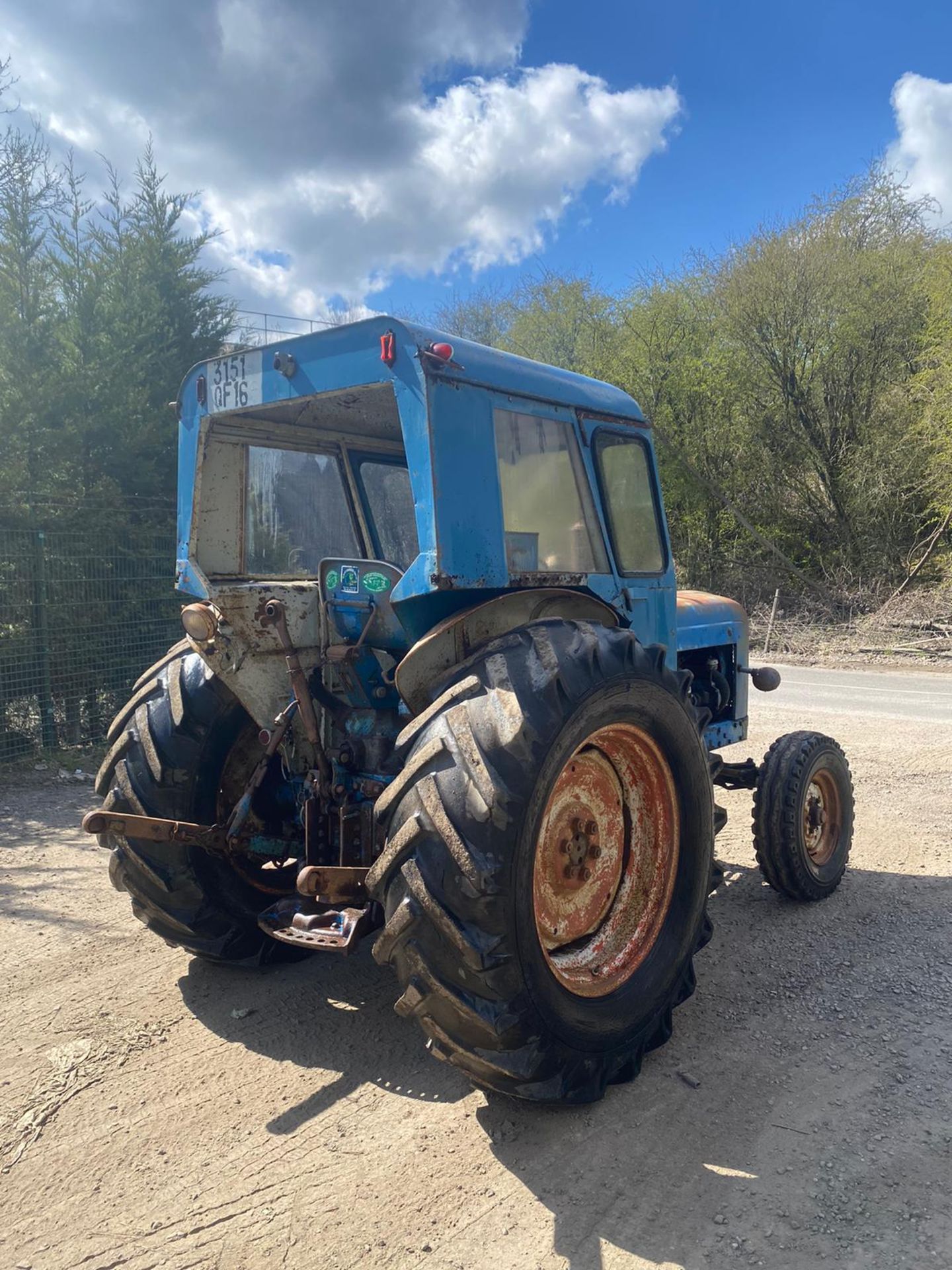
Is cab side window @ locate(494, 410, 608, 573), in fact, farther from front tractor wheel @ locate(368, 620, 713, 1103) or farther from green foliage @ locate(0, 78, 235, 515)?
green foliage @ locate(0, 78, 235, 515)

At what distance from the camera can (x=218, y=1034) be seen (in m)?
3.24

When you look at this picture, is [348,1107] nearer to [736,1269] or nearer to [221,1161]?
[221,1161]

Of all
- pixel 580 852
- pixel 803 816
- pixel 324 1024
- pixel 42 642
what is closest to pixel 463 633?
pixel 580 852

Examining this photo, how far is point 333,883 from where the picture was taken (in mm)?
2617

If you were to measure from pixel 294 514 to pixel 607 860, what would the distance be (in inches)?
80.6

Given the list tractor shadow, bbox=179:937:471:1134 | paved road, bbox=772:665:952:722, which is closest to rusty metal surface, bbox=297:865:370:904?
tractor shadow, bbox=179:937:471:1134

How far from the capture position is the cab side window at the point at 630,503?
366 cm

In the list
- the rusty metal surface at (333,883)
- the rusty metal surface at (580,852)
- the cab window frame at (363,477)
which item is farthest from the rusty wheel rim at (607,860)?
the cab window frame at (363,477)

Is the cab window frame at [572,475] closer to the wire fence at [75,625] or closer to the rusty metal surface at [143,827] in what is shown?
the rusty metal surface at [143,827]

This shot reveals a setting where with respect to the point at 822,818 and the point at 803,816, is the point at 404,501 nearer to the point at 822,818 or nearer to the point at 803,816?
the point at 803,816

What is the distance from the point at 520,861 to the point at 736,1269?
1.07 metres

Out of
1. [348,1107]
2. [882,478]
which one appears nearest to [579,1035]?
[348,1107]

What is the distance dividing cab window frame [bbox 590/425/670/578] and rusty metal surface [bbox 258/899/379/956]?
69.3 inches

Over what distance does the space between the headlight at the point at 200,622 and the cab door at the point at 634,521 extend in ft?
5.22
